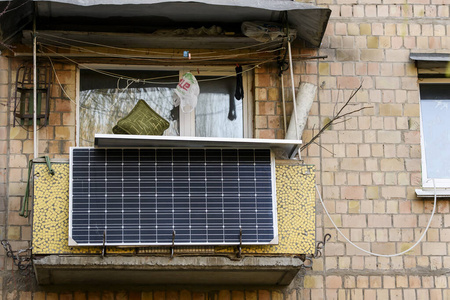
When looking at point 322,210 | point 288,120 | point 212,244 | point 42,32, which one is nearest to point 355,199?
point 322,210

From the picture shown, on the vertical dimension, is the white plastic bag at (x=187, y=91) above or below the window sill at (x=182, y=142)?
above

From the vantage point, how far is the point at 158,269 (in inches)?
330

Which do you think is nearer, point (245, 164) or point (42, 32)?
point (245, 164)

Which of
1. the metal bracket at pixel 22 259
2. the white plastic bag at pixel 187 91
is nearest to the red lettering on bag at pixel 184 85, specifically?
the white plastic bag at pixel 187 91

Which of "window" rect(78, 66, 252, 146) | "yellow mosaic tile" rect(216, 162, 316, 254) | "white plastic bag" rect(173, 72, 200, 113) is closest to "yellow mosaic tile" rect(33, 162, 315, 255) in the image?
"yellow mosaic tile" rect(216, 162, 316, 254)

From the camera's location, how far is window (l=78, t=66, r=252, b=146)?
9703 mm

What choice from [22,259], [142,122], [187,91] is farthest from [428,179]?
[22,259]

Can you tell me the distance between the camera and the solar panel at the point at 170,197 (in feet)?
27.1

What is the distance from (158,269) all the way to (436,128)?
3675 mm

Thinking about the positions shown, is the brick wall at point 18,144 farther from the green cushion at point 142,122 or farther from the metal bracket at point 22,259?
the green cushion at point 142,122

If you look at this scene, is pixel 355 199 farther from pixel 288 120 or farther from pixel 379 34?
pixel 379 34

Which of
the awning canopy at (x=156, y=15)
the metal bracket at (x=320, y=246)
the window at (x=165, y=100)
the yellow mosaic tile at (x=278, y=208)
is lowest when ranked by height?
the metal bracket at (x=320, y=246)

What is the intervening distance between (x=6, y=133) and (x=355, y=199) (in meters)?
3.78

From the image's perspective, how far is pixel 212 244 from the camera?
831 centimetres
